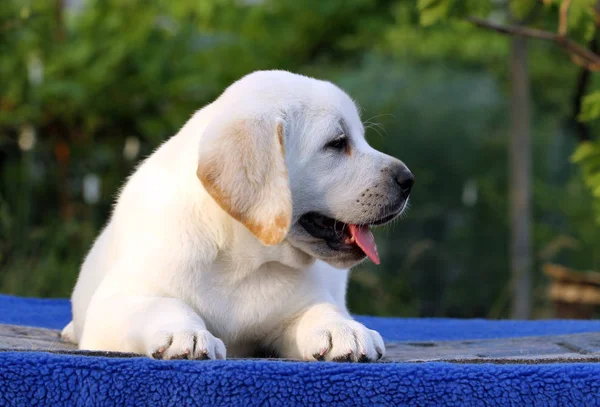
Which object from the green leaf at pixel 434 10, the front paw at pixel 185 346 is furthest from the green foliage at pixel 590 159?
the front paw at pixel 185 346

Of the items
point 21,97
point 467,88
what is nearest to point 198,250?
point 21,97

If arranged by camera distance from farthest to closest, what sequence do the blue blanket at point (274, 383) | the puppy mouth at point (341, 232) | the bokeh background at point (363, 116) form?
the bokeh background at point (363, 116) < the puppy mouth at point (341, 232) < the blue blanket at point (274, 383)

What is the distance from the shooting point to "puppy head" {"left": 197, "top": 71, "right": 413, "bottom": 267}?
2.43 m

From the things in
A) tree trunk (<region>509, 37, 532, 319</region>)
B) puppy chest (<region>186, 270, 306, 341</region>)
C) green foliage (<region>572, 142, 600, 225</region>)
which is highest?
puppy chest (<region>186, 270, 306, 341</region>)

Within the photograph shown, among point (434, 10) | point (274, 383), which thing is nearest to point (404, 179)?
point (274, 383)

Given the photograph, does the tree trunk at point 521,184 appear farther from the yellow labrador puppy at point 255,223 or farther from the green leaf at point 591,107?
the yellow labrador puppy at point 255,223

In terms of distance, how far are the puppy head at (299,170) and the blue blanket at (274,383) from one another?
1.71 ft

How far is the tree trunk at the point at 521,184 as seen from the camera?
6262 mm

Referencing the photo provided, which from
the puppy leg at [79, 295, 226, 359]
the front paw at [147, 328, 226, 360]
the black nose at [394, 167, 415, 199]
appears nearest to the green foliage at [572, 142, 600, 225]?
the black nose at [394, 167, 415, 199]

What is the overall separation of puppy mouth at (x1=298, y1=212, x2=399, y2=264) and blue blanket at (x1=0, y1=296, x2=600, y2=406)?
0.71m

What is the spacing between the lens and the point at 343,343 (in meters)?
2.27

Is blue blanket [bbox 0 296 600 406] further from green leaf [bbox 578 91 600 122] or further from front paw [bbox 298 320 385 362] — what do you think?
green leaf [bbox 578 91 600 122]

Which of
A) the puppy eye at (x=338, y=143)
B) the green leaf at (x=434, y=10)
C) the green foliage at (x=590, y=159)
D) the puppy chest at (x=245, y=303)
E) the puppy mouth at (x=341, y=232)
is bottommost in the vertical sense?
the green foliage at (x=590, y=159)

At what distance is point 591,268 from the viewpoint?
795cm
